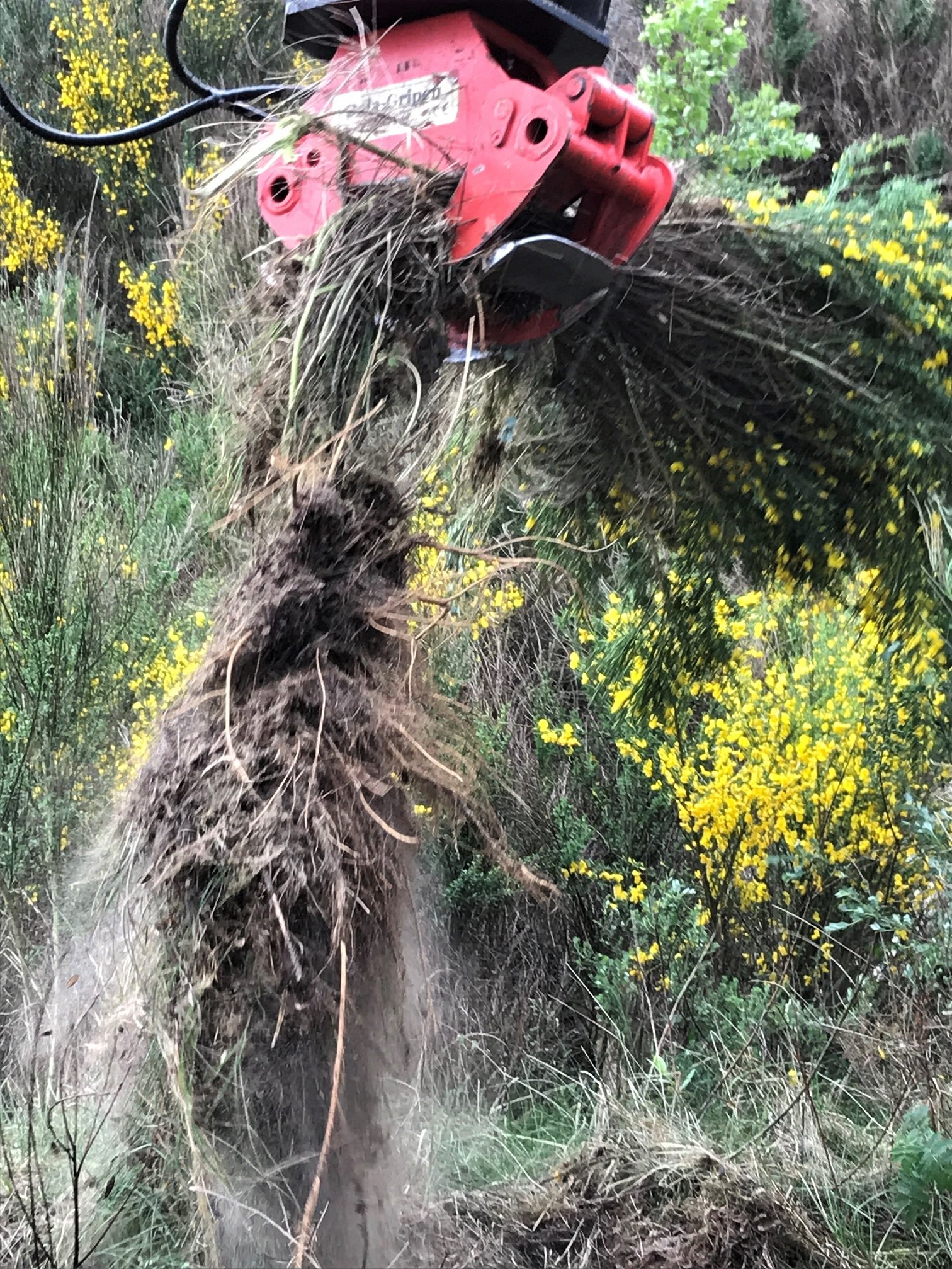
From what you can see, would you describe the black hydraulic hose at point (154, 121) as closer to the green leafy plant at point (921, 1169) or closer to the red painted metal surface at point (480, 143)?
the red painted metal surface at point (480, 143)

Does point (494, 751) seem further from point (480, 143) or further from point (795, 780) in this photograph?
point (480, 143)

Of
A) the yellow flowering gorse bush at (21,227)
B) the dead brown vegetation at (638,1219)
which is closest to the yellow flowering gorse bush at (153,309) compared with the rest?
the yellow flowering gorse bush at (21,227)

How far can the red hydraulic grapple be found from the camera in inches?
38.8

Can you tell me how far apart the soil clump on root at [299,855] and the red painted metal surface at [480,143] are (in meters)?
0.33

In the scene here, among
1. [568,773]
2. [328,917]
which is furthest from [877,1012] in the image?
[328,917]

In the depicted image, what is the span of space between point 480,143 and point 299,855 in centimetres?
75

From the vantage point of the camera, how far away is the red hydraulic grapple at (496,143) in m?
0.98

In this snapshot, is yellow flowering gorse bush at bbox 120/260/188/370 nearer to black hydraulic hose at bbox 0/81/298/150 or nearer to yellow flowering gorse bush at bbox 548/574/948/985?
yellow flowering gorse bush at bbox 548/574/948/985

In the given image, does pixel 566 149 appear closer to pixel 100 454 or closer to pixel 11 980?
pixel 11 980

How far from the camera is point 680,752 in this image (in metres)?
3.01

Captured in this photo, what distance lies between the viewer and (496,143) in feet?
3.26

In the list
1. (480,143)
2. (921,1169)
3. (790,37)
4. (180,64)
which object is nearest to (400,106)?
(480,143)

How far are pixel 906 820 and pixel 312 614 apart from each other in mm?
2174

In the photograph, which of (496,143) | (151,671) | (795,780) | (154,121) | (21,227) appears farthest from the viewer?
(21,227)
